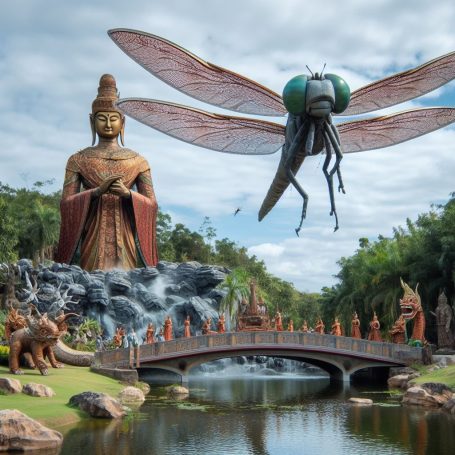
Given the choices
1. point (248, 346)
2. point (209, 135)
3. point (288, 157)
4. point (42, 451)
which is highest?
point (209, 135)

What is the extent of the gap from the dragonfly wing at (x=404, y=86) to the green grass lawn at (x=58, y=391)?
27.7 ft

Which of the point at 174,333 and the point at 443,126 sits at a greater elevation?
the point at 443,126

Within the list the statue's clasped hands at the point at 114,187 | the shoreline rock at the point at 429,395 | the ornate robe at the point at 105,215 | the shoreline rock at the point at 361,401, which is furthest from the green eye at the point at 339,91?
the ornate robe at the point at 105,215

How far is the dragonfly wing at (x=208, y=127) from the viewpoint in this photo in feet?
37.8

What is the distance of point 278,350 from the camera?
27.4 meters

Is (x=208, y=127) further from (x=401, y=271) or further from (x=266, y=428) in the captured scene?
(x=401, y=271)

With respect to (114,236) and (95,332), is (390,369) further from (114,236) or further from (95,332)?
(114,236)

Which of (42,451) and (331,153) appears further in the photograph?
(42,451)

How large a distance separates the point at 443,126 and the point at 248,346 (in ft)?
51.9

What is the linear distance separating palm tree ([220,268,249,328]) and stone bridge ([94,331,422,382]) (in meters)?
10.3

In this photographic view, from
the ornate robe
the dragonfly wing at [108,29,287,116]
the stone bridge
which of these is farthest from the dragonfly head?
the ornate robe

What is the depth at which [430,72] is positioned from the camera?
1137 centimetres

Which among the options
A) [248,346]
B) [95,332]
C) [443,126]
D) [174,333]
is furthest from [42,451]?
[174,333]

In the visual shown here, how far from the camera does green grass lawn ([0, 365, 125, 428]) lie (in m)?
14.2
